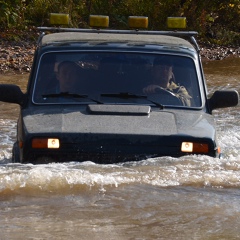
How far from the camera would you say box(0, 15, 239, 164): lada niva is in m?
6.55

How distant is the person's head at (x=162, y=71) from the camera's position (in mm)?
7438

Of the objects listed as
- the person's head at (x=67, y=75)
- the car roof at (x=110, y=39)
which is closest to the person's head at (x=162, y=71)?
the car roof at (x=110, y=39)

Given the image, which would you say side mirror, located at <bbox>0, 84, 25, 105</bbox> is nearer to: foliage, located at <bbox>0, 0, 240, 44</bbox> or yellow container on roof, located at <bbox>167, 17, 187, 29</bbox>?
yellow container on roof, located at <bbox>167, 17, 187, 29</bbox>

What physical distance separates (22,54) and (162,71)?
12.4m

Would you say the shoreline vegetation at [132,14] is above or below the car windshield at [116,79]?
below

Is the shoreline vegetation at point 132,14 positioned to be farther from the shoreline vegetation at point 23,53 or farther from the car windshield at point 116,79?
the car windshield at point 116,79

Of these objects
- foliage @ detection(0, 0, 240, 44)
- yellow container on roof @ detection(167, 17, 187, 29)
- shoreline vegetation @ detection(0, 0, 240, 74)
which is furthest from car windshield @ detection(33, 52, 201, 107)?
foliage @ detection(0, 0, 240, 44)

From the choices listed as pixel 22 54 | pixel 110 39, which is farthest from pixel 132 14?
pixel 110 39

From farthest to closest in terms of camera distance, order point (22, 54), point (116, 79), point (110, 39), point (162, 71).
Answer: point (22, 54) < point (110, 39) < point (162, 71) < point (116, 79)

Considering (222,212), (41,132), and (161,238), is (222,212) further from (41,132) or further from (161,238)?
(41,132)

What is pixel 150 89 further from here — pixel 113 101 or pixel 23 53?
pixel 23 53

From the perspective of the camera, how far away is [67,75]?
738 centimetres

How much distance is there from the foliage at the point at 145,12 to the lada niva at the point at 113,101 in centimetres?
1435

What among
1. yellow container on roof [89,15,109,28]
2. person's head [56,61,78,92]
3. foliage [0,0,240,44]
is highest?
yellow container on roof [89,15,109,28]
